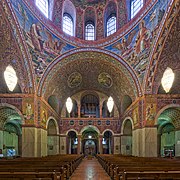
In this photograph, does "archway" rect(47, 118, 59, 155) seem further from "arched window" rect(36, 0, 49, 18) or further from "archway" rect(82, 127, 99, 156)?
"arched window" rect(36, 0, 49, 18)

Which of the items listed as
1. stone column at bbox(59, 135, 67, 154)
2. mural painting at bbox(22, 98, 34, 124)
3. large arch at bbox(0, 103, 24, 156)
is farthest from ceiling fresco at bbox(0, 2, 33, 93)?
stone column at bbox(59, 135, 67, 154)

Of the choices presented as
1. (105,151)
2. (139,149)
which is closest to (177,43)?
(139,149)

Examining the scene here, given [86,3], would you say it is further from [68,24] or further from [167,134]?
[167,134]

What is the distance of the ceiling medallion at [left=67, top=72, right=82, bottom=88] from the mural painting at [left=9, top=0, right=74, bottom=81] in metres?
5.38

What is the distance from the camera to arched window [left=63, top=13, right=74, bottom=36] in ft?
85.4

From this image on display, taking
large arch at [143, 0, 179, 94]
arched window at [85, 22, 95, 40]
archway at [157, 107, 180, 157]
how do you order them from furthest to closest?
arched window at [85, 22, 95, 40]
archway at [157, 107, 180, 157]
large arch at [143, 0, 179, 94]

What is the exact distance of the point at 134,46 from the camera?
2189 cm

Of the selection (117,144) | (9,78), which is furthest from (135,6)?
(117,144)

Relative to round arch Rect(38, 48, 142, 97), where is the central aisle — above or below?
below

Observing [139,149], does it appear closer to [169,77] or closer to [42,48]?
[169,77]

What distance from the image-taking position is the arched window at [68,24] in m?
26.0

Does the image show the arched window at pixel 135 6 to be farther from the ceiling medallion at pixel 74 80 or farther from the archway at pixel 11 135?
the archway at pixel 11 135

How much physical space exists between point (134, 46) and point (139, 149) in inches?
342

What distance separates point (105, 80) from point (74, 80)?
3.50 meters
